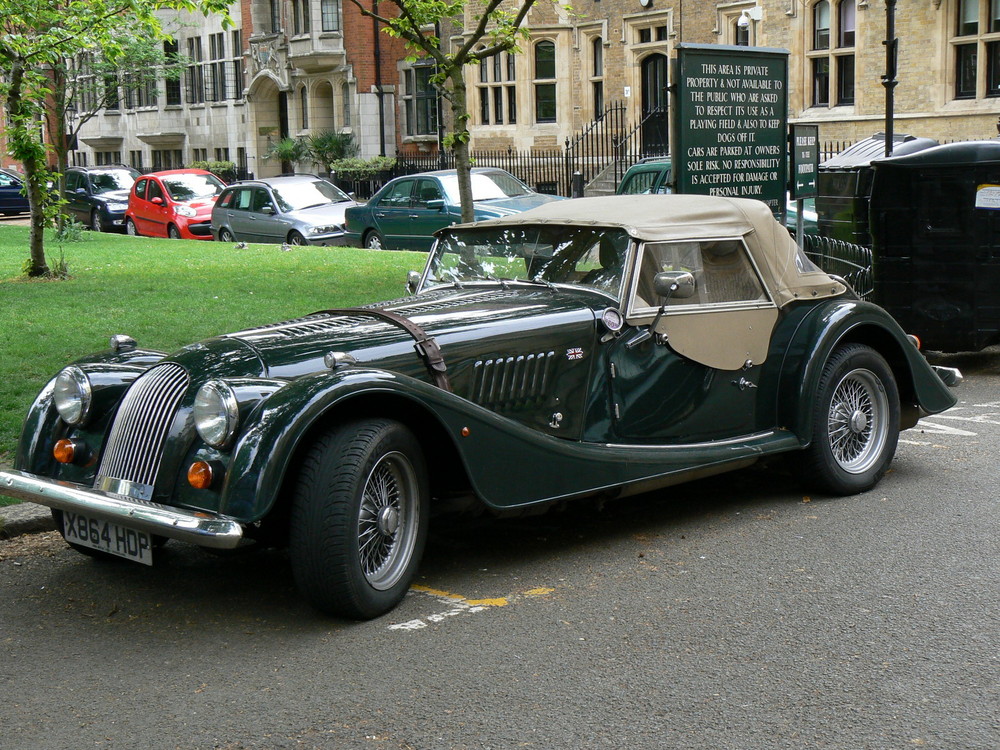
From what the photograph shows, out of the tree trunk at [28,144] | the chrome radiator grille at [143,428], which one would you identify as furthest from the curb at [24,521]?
the tree trunk at [28,144]

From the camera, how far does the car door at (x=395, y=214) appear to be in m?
22.0

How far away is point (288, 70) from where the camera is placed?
43.1 metres

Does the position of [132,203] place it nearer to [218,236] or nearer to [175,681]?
[218,236]

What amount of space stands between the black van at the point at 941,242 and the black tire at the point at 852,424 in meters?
4.02

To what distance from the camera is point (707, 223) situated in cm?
652

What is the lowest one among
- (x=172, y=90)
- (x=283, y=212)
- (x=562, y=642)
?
(x=562, y=642)

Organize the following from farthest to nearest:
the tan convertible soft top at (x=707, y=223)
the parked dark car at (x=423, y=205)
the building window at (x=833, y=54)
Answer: the building window at (x=833, y=54), the parked dark car at (x=423, y=205), the tan convertible soft top at (x=707, y=223)

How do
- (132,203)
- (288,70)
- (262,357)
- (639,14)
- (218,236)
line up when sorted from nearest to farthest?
(262,357) → (218,236) → (132,203) → (639,14) → (288,70)

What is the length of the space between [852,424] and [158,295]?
31.3ft

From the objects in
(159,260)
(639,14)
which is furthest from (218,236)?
(639,14)

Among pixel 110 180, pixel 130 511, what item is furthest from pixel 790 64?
pixel 130 511

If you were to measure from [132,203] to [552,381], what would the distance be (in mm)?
24994

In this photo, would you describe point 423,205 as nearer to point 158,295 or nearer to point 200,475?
point 158,295

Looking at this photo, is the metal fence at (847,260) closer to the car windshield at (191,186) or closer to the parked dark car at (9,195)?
the car windshield at (191,186)
